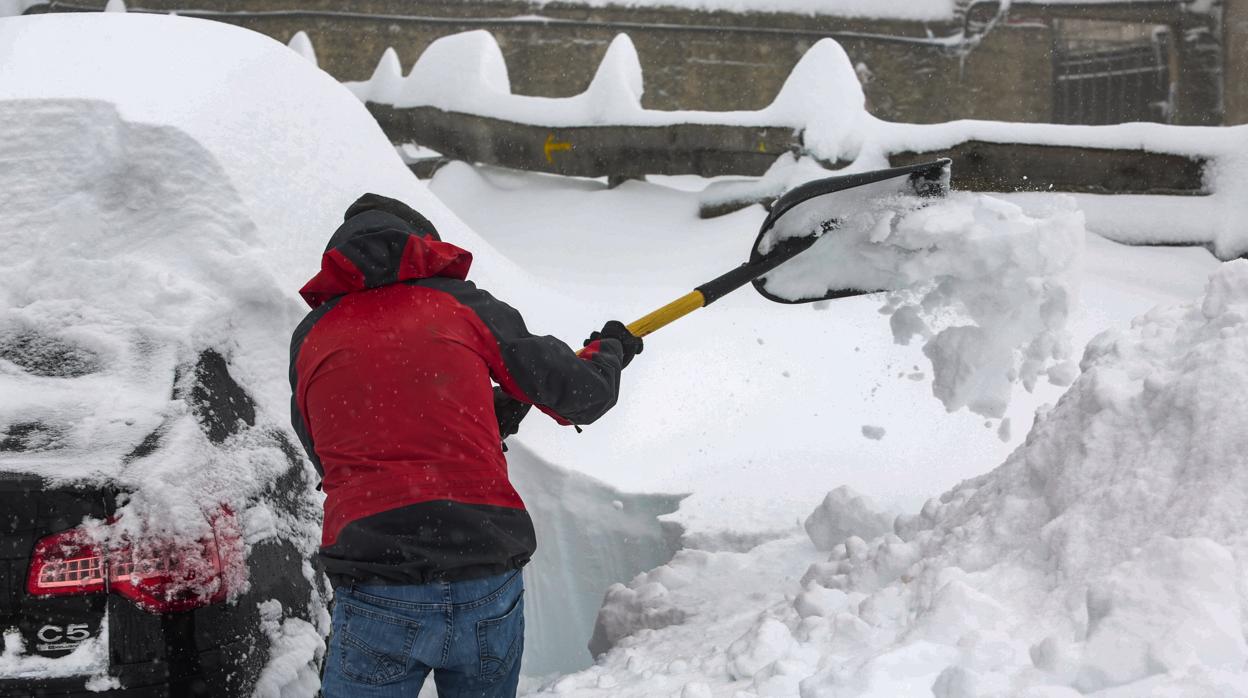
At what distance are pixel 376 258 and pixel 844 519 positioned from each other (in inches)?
65.9

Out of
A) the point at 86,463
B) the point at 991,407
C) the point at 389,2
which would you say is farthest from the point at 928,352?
the point at 389,2

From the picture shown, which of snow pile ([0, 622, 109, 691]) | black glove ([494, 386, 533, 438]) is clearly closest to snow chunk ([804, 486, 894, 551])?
black glove ([494, 386, 533, 438])

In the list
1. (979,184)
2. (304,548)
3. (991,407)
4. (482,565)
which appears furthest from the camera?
(979,184)

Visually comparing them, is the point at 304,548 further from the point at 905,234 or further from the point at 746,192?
the point at 746,192

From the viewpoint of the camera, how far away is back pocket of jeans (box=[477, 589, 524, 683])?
2068mm

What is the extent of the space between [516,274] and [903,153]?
241 centimetres

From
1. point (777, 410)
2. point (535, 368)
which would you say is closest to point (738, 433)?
point (777, 410)

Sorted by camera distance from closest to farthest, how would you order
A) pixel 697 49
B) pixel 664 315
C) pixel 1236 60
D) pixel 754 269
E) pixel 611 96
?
pixel 664 315, pixel 754 269, pixel 611 96, pixel 1236 60, pixel 697 49

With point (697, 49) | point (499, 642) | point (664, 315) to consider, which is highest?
point (664, 315)

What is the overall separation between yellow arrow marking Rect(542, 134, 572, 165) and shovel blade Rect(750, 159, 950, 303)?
329 centimetres

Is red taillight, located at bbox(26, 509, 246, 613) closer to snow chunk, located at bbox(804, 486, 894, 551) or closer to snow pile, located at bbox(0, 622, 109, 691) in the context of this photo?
snow pile, located at bbox(0, 622, 109, 691)

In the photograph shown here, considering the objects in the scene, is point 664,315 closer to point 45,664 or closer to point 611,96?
point 45,664

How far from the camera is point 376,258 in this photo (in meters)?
2.07

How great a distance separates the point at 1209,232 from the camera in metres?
4.78
